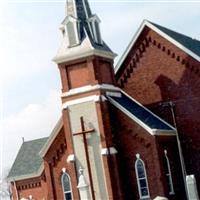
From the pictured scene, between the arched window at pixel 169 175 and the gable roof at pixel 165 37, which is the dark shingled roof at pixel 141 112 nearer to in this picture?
the arched window at pixel 169 175

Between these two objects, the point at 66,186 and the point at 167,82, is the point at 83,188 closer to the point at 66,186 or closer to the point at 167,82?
the point at 66,186

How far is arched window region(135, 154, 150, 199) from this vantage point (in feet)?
89.7

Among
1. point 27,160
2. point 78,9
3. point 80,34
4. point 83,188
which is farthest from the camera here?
point 27,160

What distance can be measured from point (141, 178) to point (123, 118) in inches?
125

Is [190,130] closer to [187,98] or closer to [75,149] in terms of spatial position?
[187,98]

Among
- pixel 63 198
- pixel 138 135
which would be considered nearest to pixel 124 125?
pixel 138 135

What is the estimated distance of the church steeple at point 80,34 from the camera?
2822 centimetres

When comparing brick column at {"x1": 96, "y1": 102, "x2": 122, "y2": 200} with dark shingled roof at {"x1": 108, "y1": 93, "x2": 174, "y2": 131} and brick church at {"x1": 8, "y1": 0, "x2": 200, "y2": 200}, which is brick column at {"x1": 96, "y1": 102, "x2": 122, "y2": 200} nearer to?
brick church at {"x1": 8, "y1": 0, "x2": 200, "y2": 200}

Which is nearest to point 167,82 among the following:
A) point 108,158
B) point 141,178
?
point 141,178

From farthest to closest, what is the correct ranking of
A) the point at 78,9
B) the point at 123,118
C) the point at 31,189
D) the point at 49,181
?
the point at 31,189
the point at 78,9
the point at 49,181
the point at 123,118

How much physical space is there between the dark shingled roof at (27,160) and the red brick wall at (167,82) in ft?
37.5

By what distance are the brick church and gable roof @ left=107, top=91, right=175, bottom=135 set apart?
61mm

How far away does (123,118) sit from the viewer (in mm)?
27828

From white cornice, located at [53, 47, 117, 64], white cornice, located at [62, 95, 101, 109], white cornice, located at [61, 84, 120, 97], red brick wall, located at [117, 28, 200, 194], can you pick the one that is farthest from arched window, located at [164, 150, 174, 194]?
white cornice, located at [53, 47, 117, 64]
